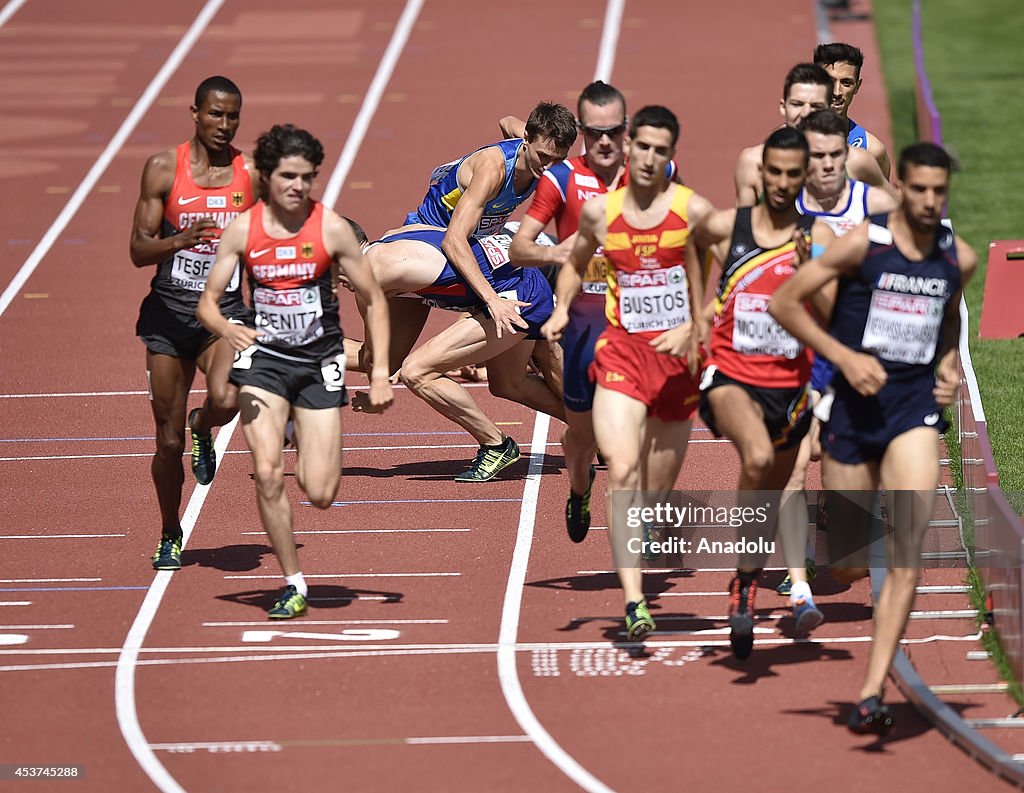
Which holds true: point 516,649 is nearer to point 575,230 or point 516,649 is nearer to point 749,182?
point 575,230

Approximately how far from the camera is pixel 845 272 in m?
8.59

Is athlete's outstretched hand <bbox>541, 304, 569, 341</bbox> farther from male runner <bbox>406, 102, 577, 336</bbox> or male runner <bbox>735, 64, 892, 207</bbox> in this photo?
male runner <bbox>406, 102, 577, 336</bbox>

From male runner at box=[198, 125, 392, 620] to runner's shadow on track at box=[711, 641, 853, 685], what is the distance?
2.08m

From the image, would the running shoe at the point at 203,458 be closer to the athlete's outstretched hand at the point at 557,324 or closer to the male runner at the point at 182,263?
the male runner at the point at 182,263

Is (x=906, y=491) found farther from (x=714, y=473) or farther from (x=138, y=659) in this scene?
(x=714, y=473)

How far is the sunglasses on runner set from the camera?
414 inches

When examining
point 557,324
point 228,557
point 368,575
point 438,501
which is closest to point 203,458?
point 228,557

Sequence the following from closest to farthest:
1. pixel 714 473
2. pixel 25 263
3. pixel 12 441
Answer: pixel 714 473, pixel 12 441, pixel 25 263

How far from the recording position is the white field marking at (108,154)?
1998 centimetres

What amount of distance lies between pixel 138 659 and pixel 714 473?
192 inches

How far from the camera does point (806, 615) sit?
9.34 metres

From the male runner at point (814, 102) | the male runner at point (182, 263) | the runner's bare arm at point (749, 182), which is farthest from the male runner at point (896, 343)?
the male runner at point (182, 263)

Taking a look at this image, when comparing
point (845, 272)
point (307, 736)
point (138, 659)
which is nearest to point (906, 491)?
point (845, 272)

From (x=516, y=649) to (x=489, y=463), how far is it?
3568mm
